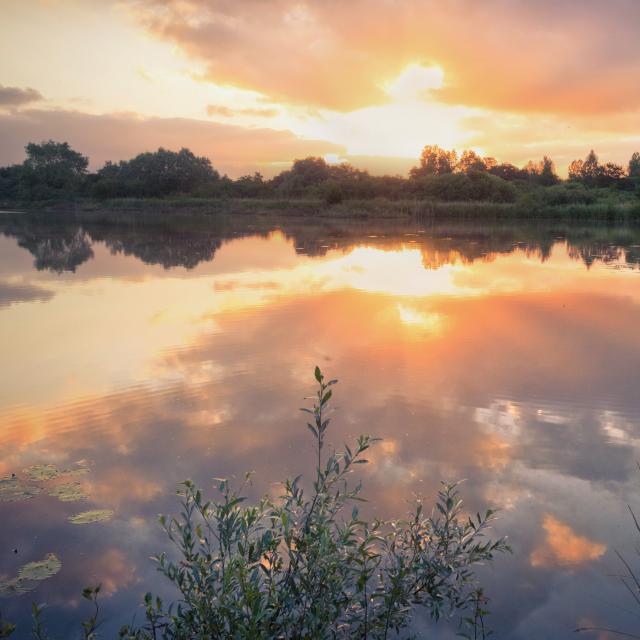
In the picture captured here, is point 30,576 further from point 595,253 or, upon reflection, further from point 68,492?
point 595,253

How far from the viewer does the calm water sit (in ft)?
12.9

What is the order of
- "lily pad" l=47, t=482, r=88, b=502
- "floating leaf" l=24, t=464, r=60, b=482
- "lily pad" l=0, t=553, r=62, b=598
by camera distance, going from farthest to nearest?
1. "floating leaf" l=24, t=464, r=60, b=482
2. "lily pad" l=47, t=482, r=88, b=502
3. "lily pad" l=0, t=553, r=62, b=598

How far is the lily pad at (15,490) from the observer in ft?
15.3

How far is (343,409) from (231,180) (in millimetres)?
76560

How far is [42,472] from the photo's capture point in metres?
5.07

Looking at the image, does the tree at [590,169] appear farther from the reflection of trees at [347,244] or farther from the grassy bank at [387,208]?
the reflection of trees at [347,244]

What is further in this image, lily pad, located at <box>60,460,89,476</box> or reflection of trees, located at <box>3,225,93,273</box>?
reflection of trees, located at <box>3,225,93,273</box>

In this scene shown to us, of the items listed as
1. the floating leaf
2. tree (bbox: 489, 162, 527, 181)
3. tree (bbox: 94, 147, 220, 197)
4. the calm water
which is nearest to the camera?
the calm water

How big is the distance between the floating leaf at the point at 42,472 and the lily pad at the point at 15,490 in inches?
4.3

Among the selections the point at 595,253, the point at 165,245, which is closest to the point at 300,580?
the point at 595,253

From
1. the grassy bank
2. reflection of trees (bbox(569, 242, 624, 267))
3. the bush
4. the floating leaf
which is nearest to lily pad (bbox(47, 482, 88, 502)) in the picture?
the floating leaf

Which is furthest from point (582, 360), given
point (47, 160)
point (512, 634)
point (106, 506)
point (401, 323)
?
point (47, 160)

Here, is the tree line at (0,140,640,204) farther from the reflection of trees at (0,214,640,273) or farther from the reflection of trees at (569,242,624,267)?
the reflection of trees at (569,242,624,267)

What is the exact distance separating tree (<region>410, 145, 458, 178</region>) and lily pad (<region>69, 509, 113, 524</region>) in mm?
78120
